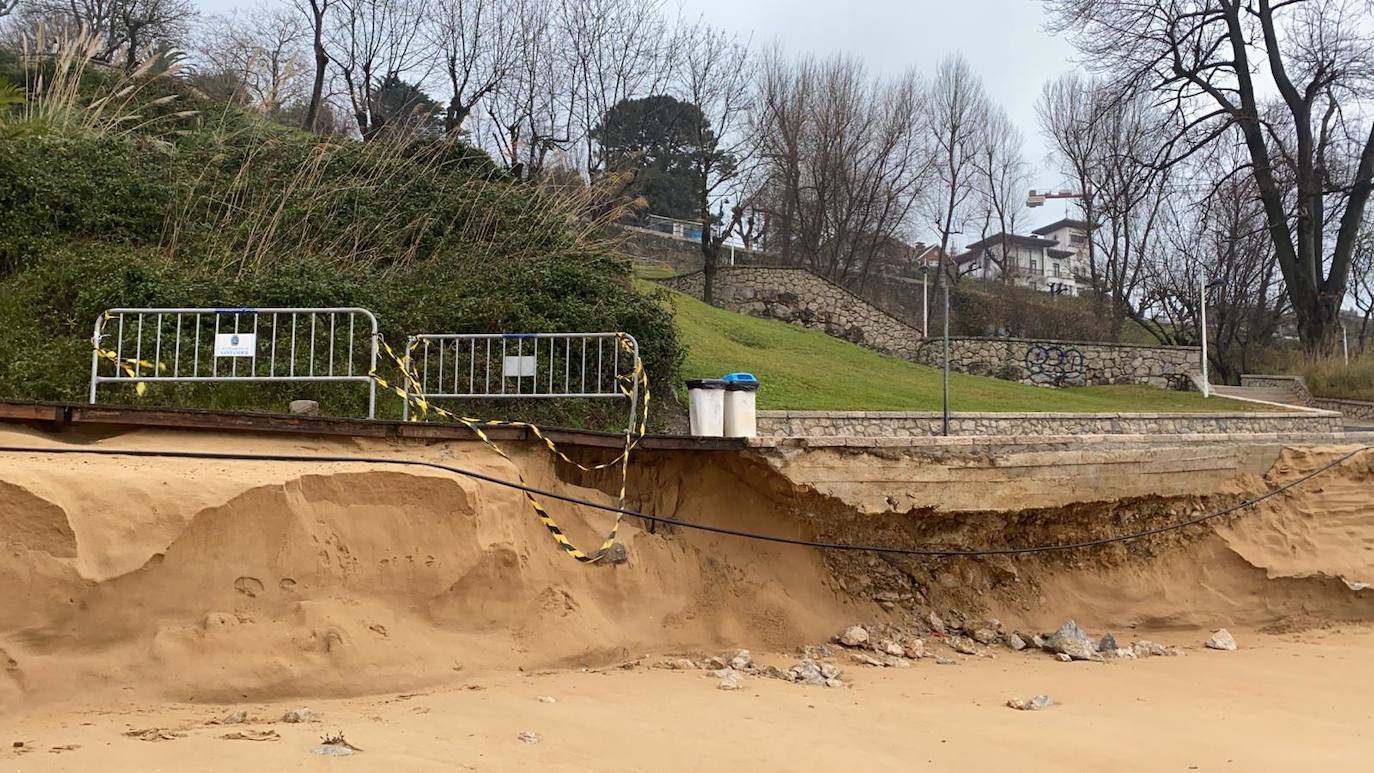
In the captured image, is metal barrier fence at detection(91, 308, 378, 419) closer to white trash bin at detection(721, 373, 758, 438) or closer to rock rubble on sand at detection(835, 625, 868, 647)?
→ white trash bin at detection(721, 373, 758, 438)

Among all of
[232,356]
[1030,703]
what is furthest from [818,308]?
[1030,703]

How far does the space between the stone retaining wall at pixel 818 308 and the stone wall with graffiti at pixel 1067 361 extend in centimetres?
114

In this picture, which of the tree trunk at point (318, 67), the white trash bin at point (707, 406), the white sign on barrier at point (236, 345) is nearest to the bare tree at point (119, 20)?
the tree trunk at point (318, 67)

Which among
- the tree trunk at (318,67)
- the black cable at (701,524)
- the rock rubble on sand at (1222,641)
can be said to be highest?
the tree trunk at (318,67)

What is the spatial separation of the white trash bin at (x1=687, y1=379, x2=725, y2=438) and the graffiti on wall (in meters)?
17.1

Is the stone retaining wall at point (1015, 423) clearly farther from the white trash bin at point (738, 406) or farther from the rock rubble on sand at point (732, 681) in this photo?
the rock rubble on sand at point (732, 681)

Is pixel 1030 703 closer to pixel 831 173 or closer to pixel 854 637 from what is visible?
pixel 854 637

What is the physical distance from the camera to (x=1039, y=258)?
64125 mm

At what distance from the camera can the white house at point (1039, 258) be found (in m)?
34.0

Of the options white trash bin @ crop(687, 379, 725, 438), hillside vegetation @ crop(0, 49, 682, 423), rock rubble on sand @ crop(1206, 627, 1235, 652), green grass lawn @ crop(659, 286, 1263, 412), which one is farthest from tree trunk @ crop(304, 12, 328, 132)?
rock rubble on sand @ crop(1206, 627, 1235, 652)

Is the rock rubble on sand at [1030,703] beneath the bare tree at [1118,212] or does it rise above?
beneath

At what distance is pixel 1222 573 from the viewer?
311 inches

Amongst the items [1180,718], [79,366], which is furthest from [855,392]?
[79,366]

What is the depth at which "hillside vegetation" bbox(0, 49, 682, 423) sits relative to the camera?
26.8 ft
